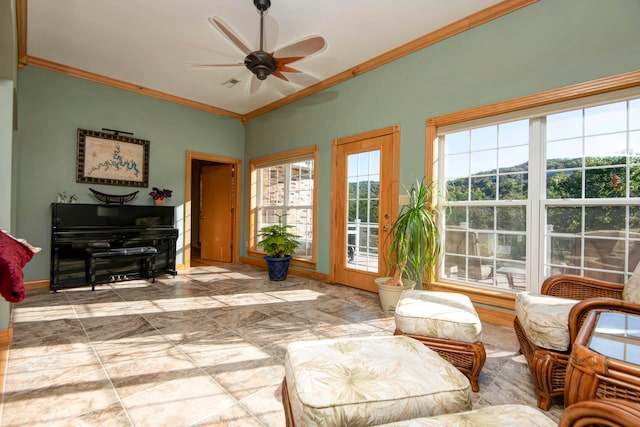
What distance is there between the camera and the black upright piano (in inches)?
146

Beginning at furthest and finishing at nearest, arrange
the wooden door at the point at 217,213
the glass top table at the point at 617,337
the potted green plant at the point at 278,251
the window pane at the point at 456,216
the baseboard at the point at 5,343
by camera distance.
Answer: the wooden door at the point at 217,213
the potted green plant at the point at 278,251
the window pane at the point at 456,216
the baseboard at the point at 5,343
the glass top table at the point at 617,337

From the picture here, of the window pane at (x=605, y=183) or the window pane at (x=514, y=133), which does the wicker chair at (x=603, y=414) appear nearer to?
the window pane at (x=605, y=183)

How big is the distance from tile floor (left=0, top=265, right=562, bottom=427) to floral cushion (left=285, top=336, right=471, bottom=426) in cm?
54

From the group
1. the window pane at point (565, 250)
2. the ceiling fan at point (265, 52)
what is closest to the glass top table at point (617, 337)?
the window pane at point (565, 250)

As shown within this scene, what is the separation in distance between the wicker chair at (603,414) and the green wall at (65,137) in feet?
16.8

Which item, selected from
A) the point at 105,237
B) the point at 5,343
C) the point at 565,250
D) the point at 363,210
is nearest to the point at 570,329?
the point at 565,250

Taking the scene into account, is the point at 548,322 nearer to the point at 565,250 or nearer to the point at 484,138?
the point at 565,250

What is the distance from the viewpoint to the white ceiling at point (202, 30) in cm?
282

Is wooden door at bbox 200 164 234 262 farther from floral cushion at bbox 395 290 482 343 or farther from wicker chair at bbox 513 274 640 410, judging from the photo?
wicker chair at bbox 513 274 640 410

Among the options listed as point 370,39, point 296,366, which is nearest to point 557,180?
point 370,39

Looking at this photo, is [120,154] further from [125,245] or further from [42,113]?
[125,245]

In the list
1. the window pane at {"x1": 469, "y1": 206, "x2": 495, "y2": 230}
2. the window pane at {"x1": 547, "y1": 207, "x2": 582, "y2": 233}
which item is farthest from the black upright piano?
the window pane at {"x1": 547, "y1": 207, "x2": 582, "y2": 233}

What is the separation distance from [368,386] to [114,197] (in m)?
4.69

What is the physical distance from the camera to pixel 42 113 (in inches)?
A: 152
